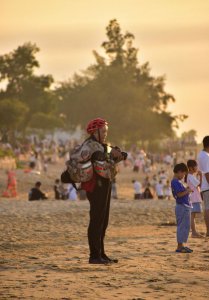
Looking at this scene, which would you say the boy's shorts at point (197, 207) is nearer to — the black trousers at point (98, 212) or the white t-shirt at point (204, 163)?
the white t-shirt at point (204, 163)

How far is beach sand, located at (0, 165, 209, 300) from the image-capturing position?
35.4 feet

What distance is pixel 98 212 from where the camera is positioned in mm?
12945

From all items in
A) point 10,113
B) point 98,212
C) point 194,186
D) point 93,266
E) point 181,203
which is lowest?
point 93,266

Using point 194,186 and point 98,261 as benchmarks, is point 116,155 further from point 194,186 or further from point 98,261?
point 194,186

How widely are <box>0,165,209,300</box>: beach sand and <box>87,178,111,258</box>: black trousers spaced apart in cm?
25

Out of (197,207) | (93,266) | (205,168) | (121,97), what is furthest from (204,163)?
(121,97)

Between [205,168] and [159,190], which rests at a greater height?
[159,190]

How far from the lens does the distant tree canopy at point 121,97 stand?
120m

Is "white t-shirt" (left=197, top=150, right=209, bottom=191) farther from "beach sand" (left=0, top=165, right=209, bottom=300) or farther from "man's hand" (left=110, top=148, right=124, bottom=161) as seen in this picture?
"man's hand" (left=110, top=148, right=124, bottom=161)

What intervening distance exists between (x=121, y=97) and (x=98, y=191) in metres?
108

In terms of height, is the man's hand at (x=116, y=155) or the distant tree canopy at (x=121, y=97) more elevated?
the distant tree canopy at (x=121, y=97)

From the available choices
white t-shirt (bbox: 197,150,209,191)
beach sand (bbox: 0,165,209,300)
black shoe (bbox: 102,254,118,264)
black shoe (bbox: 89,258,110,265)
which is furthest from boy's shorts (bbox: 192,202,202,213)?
black shoe (bbox: 89,258,110,265)

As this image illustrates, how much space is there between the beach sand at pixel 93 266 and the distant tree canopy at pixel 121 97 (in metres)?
96.9

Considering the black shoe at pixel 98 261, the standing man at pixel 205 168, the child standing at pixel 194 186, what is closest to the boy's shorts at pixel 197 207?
the child standing at pixel 194 186
